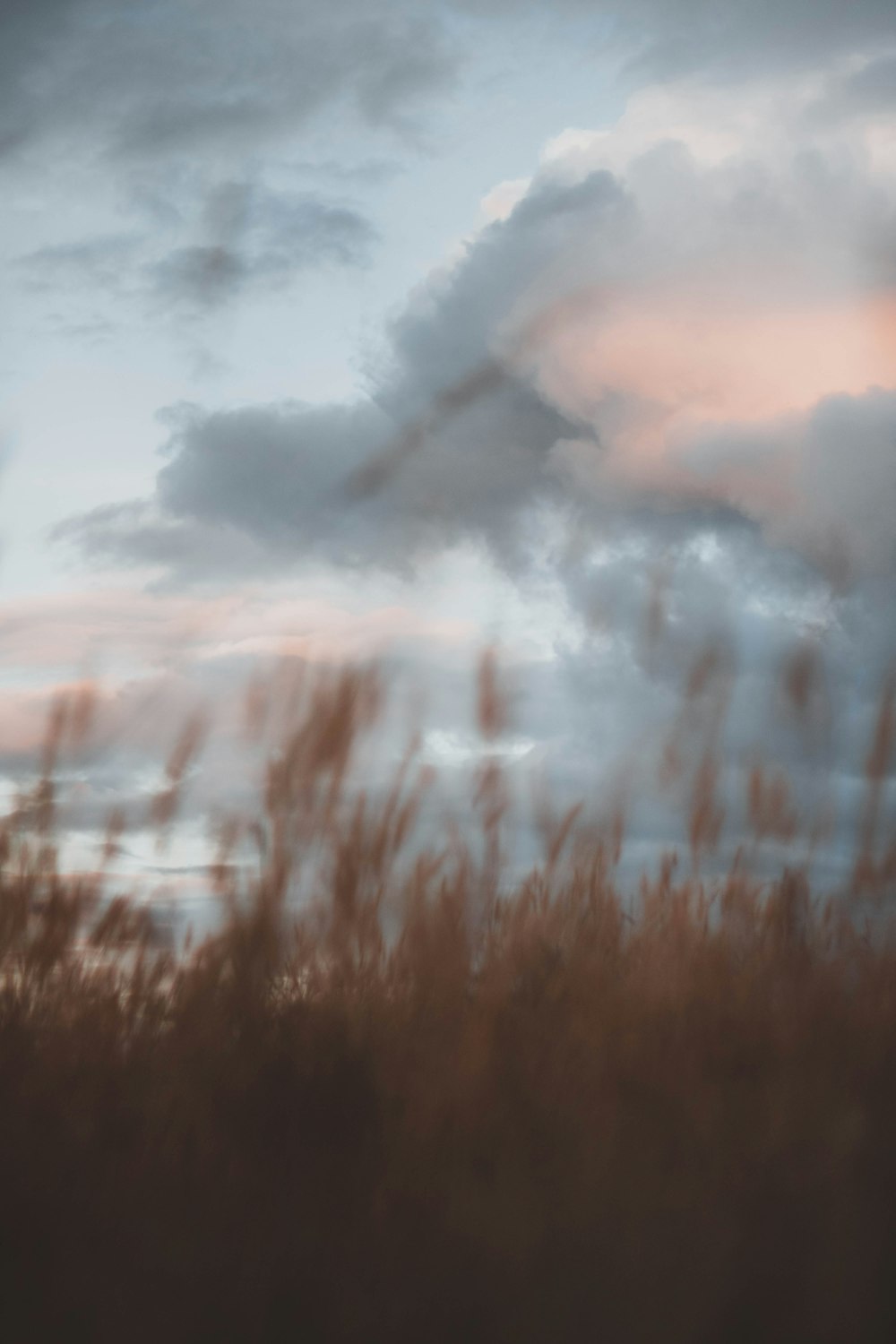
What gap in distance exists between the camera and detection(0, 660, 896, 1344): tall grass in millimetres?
1094

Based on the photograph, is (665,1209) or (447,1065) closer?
(665,1209)

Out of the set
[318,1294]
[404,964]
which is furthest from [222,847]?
[318,1294]

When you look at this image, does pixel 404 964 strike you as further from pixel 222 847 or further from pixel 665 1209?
pixel 665 1209

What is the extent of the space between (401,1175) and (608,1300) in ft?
1.19

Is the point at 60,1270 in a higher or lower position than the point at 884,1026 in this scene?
lower

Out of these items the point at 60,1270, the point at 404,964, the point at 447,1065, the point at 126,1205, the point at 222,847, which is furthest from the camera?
the point at 222,847

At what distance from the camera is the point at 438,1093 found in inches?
59.2

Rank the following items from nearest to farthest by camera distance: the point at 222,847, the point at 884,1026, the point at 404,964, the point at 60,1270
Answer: the point at 60,1270 < the point at 884,1026 < the point at 404,964 < the point at 222,847

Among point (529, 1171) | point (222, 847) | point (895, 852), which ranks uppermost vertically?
point (895, 852)

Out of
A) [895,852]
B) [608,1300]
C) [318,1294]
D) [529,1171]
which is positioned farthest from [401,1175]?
[895,852]

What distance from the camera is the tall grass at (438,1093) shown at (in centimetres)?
109

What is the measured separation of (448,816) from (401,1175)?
0.88 metres

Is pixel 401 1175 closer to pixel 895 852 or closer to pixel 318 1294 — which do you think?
pixel 318 1294

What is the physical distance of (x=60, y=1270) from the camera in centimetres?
117
